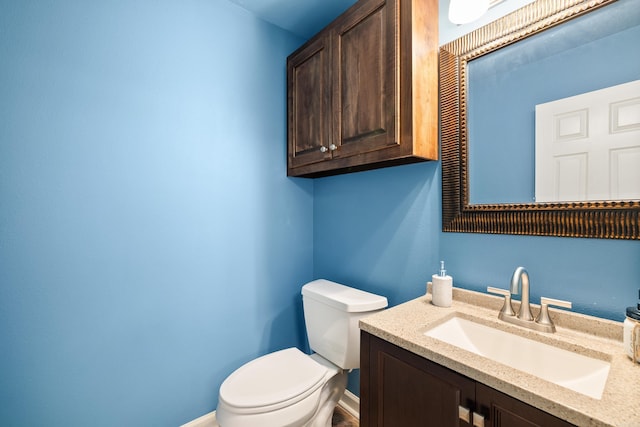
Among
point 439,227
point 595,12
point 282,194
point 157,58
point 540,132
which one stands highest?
point 157,58

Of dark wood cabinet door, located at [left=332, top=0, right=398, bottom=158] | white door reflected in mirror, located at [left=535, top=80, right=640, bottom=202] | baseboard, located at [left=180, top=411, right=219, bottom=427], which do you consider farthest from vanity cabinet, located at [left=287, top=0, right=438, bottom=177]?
baseboard, located at [left=180, top=411, right=219, bottom=427]

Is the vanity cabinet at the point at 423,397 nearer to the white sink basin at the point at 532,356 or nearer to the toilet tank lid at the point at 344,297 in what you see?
the white sink basin at the point at 532,356

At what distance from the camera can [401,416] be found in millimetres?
823

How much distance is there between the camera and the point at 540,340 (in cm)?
83

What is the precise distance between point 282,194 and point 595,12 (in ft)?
4.98

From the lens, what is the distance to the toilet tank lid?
4.19 feet

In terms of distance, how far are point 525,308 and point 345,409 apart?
1235mm

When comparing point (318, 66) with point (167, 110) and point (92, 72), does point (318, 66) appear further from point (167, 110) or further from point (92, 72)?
point (92, 72)

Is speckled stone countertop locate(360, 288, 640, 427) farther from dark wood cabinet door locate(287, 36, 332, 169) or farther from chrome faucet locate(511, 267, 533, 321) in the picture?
dark wood cabinet door locate(287, 36, 332, 169)

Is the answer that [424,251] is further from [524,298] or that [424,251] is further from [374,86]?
[374,86]

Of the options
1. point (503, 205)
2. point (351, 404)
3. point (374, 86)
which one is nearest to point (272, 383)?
point (351, 404)

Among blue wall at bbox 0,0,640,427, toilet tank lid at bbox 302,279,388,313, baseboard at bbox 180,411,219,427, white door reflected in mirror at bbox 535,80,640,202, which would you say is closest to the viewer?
white door reflected in mirror at bbox 535,80,640,202

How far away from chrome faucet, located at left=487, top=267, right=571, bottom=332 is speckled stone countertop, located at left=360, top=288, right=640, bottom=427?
0.08 ft

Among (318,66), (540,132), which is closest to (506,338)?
(540,132)
